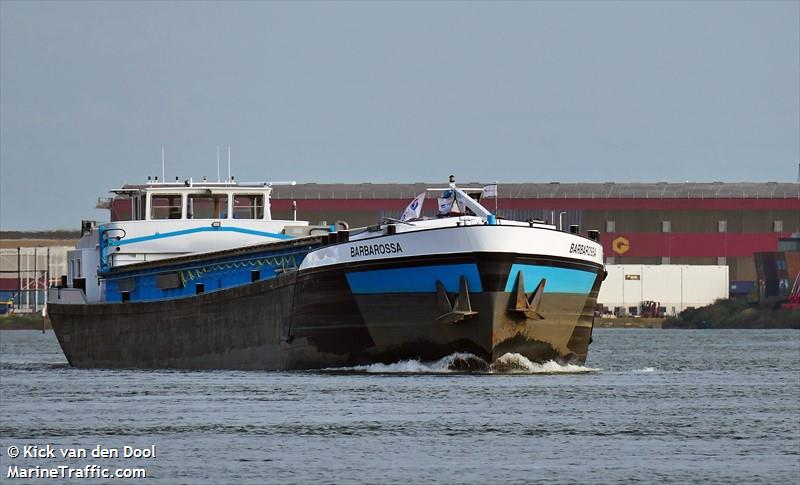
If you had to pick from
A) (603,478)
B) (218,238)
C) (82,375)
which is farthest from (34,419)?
(218,238)

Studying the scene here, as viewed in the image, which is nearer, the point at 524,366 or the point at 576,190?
the point at 524,366

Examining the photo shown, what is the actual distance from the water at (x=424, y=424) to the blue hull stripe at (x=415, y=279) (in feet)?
6.56

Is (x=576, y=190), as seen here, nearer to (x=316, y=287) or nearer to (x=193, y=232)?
(x=193, y=232)

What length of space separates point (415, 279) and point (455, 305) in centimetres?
117

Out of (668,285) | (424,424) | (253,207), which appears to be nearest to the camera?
(424,424)

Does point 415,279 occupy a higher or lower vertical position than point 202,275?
lower

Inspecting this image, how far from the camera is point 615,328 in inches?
4528

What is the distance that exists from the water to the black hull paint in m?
0.68

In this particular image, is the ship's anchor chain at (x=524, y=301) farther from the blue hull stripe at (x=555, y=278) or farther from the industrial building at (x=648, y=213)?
the industrial building at (x=648, y=213)

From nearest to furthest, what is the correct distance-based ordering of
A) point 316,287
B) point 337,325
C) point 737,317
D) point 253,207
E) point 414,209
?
1. point 337,325
2. point 316,287
3. point 414,209
4. point 253,207
5. point 737,317

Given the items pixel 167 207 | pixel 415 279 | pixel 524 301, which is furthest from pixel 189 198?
pixel 524 301

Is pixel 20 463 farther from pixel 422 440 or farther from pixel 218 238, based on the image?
pixel 218 238

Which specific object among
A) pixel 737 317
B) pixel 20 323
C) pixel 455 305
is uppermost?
pixel 20 323

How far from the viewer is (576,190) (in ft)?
423
